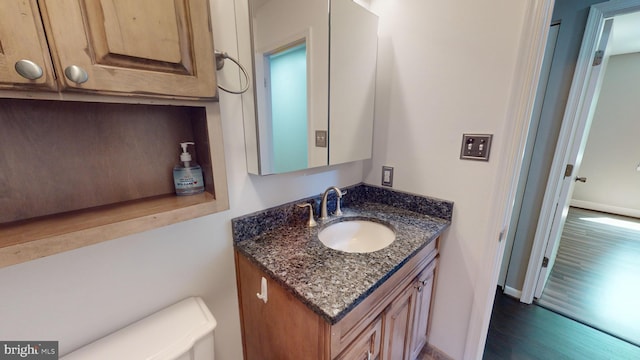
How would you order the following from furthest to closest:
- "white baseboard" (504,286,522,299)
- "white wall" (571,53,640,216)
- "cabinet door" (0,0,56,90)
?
1. "white wall" (571,53,640,216)
2. "white baseboard" (504,286,522,299)
3. "cabinet door" (0,0,56,90)

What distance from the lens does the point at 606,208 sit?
372 centimetres

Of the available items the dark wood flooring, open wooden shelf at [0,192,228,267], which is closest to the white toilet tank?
open wooden shelf at [0,192,228,267]

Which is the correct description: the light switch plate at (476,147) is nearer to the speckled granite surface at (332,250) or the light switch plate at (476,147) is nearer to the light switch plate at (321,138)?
the speckled granite surface at (332,250)

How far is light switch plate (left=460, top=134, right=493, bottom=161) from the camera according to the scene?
106 centimetres

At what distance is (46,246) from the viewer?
479 mm

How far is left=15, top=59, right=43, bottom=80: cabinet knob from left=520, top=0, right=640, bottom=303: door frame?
2376 mm

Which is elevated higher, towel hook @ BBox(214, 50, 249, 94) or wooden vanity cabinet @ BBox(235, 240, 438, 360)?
towel hook @ BBox(214, 50, 249, 94)

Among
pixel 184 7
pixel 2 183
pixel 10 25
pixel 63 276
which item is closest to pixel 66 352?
pixel 63 276

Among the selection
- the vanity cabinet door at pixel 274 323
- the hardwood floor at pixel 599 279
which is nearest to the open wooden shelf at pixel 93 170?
the vanity cabinet door at pixel 274 323

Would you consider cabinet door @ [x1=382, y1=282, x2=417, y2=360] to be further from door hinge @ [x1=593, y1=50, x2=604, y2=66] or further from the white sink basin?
door hinge @ [x1=593, y1=50, x2=604, y2=66]

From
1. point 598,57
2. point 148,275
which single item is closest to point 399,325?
point 148,275

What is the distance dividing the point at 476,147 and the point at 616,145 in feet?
14.3

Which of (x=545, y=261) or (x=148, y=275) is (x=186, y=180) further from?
(x=545, y=261)

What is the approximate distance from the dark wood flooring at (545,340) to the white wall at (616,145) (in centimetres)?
343
